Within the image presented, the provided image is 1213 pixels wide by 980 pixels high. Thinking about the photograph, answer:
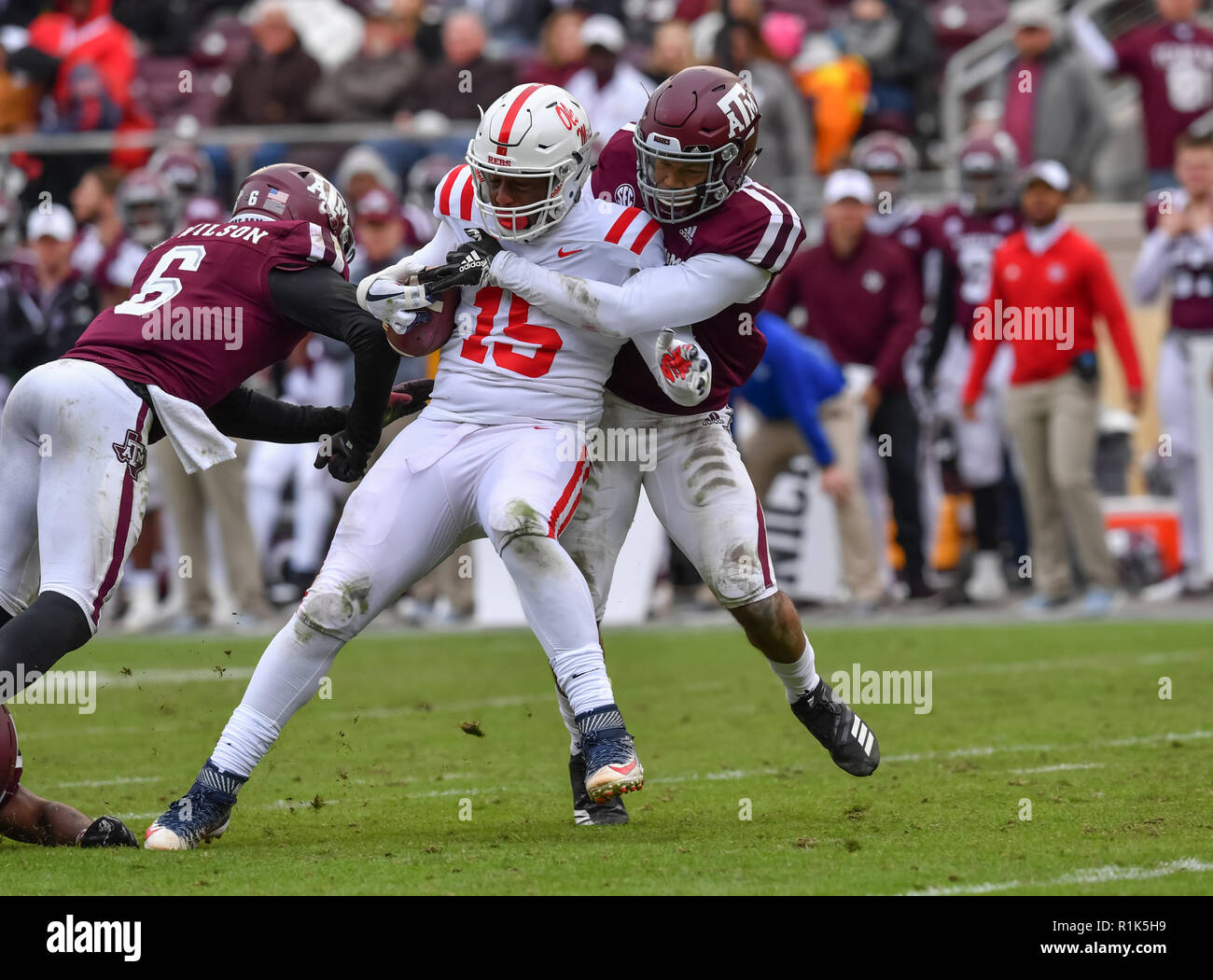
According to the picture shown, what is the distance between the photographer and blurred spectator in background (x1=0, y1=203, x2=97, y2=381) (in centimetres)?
1116

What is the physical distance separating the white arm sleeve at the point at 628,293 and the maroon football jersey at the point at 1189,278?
247 inches

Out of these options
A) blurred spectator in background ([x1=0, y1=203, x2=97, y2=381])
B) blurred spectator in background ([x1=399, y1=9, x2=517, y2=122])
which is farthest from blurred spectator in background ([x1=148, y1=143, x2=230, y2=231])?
blurred spectator in background ([x1=399, y1=9, x2=517, y2=122])

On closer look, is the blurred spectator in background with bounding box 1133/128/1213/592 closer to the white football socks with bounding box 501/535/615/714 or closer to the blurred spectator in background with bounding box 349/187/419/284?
the blurred spectator in background with bounding box 349/187/419/284

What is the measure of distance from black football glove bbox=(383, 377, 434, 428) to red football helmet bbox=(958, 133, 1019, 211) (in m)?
6.22

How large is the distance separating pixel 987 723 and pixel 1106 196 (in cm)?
753

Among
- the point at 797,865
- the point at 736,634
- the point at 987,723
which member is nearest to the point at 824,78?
the point at 736,634

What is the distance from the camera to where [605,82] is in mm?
12234

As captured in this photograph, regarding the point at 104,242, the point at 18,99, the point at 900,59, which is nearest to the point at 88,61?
the point at 18,99

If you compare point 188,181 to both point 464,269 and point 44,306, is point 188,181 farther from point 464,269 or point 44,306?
point 464,269

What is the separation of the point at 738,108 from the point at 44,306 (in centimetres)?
705

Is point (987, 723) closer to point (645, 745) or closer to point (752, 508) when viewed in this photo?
point (645, 745)

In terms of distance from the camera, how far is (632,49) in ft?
48.3

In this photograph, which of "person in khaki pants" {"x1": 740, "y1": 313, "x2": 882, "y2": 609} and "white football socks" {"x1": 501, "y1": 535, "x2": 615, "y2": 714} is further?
"person in khaki pants" {"x1": 740, "y1": 313, "x2": 882, "y2": 609}

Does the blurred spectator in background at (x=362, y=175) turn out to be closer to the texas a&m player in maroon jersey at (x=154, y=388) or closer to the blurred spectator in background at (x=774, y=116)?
the blurred spectator in background at (x=774, y=116)
